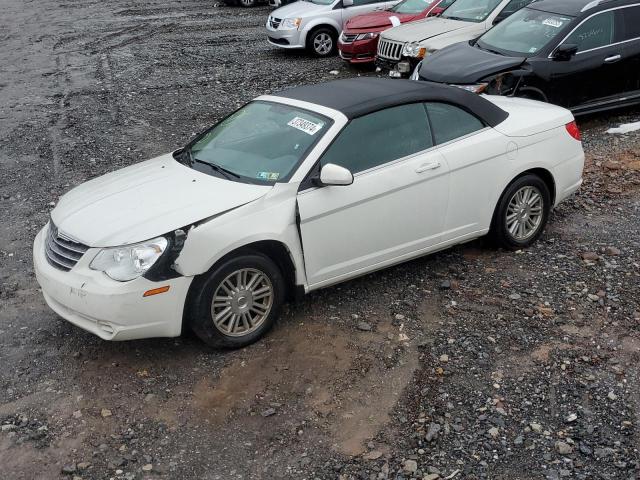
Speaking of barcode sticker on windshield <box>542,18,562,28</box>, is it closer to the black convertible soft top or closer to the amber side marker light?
the black convertible soft top

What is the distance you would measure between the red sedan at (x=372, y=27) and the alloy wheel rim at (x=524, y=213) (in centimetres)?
766

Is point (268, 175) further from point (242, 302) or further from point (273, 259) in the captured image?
point (242, 302)

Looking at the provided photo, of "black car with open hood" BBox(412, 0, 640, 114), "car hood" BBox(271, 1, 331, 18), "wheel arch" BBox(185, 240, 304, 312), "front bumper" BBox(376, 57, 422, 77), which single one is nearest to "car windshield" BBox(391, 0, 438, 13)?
"car hood" BBox(271, 1, 331, 18)

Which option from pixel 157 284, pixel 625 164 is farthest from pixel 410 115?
pixel 625 164

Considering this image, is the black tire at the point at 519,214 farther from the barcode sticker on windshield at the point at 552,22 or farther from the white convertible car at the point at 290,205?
the barcode sticker on windshield at the point at 552,22

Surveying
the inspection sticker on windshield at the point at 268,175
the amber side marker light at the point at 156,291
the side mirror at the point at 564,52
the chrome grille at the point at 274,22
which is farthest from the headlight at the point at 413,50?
the amber side marker light at the point at 156,291

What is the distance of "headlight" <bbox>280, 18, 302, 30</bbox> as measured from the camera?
15.3 m

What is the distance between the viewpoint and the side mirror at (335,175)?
516 cm

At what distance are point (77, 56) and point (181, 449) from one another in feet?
46.6

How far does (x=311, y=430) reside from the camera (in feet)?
14.6

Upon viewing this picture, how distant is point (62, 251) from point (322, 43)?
1141cm

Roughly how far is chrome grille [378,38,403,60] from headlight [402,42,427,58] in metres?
0.20

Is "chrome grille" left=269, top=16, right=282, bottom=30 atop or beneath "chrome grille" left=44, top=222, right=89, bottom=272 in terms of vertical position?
beneath

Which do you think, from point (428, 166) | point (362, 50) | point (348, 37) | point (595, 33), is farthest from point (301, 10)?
point (428, 166)
